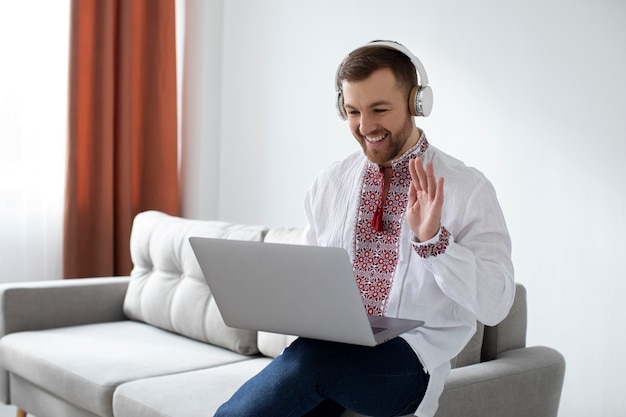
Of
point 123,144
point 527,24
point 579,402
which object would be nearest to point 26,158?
point 123,144

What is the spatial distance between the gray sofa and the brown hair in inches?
26.6

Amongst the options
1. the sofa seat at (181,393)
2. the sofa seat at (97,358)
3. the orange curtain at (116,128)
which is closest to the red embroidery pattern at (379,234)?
the sofa seat at (181,393)

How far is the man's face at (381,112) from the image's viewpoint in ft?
5.51

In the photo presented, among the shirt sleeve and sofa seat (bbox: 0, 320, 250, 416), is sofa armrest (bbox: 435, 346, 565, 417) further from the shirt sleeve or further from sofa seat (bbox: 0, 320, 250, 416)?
sofa seat (bbox: 0, 320, 250, 416)

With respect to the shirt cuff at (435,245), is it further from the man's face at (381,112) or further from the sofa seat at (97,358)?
the sofa seat at (97,358)

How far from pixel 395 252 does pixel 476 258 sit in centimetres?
23

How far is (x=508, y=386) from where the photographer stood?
1.87 meters

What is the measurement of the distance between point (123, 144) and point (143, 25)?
24.4 inches

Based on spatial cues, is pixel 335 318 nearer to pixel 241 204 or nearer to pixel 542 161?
pixel 542 161

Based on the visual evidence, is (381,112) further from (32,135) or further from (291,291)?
(32,135)

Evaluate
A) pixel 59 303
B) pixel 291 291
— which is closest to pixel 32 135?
pixel 59 303

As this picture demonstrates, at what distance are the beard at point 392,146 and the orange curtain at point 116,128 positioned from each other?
7.50 ft

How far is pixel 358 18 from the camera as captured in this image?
320 cm

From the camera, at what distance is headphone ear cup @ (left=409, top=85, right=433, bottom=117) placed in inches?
65.9
